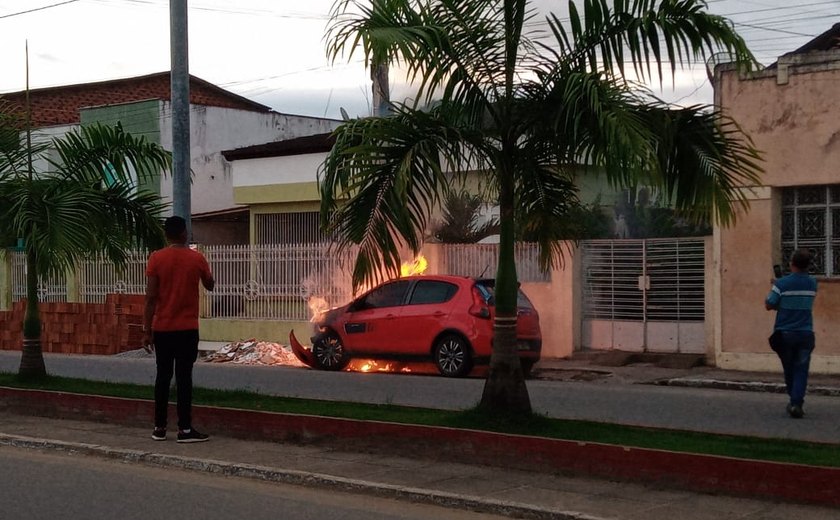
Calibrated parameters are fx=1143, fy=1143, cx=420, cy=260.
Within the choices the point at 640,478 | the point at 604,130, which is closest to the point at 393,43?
the point at 604,130

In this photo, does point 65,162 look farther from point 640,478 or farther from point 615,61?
point 640,478

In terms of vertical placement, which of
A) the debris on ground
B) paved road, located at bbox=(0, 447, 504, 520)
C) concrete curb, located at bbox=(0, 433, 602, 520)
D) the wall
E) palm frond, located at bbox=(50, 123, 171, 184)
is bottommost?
the debris on ground

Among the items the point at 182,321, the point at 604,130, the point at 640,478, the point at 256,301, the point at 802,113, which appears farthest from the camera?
the point at 256,301

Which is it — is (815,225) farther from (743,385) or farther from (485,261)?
(485,261)

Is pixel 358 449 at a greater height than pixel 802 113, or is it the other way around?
pixel 802 113

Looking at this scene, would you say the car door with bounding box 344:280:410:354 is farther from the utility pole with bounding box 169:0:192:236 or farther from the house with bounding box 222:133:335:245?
A: the house with bounding box 222:133:335:245

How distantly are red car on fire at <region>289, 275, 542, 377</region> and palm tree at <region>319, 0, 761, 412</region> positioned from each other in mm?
7132

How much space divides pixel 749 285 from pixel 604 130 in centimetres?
972

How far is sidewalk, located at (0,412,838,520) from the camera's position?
7352 mm

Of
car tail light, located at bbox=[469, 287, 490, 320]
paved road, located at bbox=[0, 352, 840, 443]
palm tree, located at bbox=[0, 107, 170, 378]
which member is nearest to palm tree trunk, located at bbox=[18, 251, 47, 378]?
palm tree, located at bbox=[0, 107, 170, 378]

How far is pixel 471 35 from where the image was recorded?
9789 mm

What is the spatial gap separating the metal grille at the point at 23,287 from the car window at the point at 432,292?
11.8 meters

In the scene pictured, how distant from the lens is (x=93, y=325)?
24.1 metres

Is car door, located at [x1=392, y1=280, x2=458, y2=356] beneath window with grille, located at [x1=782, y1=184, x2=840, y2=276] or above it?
beneath
